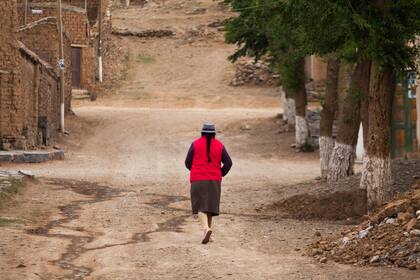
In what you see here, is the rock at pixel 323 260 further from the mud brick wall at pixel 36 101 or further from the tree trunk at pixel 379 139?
the mud brick wall at pixel 36 101

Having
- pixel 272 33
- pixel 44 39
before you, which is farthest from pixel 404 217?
pixel 44 39

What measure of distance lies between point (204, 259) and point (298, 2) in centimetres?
515

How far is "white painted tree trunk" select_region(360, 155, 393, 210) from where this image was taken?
1509cm

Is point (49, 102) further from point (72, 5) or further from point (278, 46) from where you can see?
point (72, 5)

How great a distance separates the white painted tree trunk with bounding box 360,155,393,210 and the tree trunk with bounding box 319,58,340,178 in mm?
5604

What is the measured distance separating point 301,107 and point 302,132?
1.32 meters

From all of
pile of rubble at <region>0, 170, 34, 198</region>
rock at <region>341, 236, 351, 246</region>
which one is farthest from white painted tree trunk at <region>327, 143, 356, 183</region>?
rock at <region>341, 236, 351, 246</region>

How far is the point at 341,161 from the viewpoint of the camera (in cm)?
1897

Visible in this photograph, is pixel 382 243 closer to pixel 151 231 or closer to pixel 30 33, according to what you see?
pixel 151 231

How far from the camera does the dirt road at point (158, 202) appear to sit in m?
10.6

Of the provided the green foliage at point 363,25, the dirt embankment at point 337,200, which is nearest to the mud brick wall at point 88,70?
the dirt embankment at point 337,200

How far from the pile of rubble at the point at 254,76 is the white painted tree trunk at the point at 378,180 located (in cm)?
3747

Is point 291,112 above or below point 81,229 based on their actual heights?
above

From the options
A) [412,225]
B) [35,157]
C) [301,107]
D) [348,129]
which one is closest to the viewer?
[412,225]
